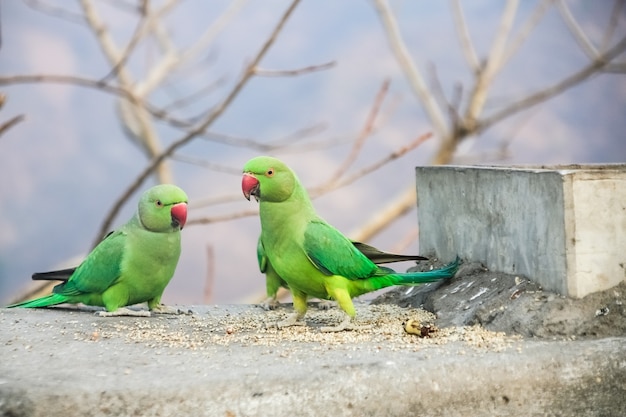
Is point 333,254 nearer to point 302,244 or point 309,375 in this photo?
point 302,244

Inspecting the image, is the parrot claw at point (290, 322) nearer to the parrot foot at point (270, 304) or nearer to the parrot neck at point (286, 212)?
the parrot neck at point (286, 212)

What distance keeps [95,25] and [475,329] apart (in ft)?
8.40

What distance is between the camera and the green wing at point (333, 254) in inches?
120

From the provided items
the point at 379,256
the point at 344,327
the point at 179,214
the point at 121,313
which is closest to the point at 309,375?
the point at 344,327

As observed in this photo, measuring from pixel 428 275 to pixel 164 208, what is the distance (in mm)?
1030

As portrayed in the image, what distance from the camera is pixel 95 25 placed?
14.6 feet

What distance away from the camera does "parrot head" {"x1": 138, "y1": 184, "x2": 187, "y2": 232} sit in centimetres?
338

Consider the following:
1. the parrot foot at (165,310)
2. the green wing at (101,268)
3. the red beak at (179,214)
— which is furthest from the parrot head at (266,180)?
the parrot foot at (165,310)

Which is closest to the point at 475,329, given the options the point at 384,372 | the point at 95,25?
the point at 384,372

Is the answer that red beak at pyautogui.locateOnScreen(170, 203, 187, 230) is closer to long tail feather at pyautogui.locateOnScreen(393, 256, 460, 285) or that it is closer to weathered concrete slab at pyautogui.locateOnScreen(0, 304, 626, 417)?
weathered concrete slab at pyautogui.locateOnScreen(0, 304, 626, 417)

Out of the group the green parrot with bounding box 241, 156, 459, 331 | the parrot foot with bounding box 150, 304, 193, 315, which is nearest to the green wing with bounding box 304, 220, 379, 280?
the green parrot with bounding box 241, 156, 459, 331

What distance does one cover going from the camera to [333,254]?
3.05 m

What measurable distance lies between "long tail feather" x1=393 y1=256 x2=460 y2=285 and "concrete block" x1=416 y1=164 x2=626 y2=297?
0.27 feet

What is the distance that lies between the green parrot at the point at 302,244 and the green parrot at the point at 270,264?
0.14 meters
